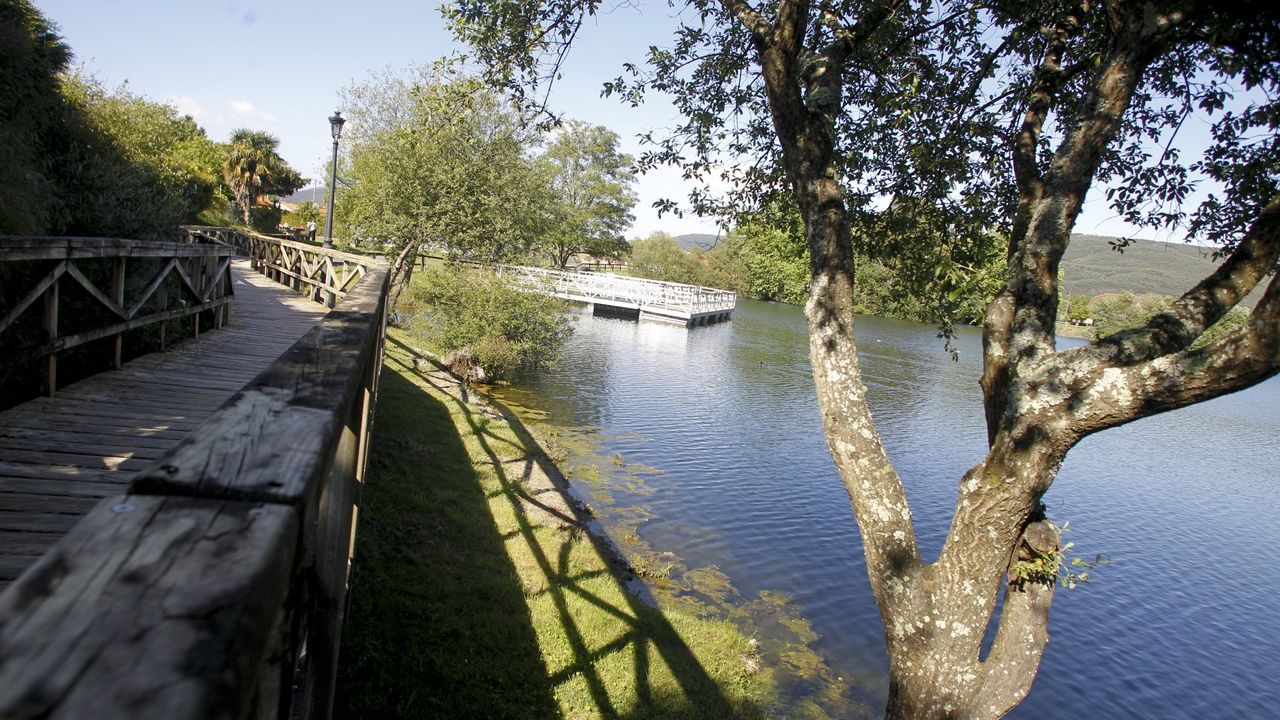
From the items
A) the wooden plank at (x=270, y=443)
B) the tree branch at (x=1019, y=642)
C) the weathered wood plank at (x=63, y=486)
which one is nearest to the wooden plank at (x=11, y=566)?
the weathered wood plank at (x=63, y=486)

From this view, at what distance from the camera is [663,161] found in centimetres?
787

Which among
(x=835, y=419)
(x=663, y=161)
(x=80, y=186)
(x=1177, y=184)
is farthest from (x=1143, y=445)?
(x=80, y=186)

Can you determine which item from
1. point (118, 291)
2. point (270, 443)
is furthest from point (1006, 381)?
point (118, 291)

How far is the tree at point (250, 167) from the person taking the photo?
45.3 metres

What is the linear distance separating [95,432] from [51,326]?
1.09 meters

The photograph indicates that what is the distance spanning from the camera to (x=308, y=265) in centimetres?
1586

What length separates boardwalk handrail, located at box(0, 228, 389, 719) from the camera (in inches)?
23.2

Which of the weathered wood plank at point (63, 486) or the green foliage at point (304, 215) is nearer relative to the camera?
the weathered wood plank at point (63, 486)

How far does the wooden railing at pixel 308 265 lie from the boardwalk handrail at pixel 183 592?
8.33 metres

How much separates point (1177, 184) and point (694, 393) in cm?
1624

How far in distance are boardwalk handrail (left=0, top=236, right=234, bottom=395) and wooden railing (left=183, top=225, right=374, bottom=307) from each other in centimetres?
164

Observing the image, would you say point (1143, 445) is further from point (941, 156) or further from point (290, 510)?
point (290, 510)

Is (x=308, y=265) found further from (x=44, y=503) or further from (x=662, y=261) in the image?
(x=662, y=261)

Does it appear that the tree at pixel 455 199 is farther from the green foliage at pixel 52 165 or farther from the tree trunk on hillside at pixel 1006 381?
the tree trunk on hillside at pixel 1006 381
